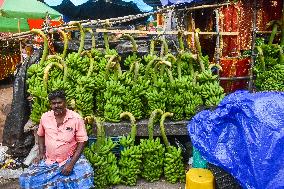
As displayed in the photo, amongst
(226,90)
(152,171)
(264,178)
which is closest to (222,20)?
(226,90)

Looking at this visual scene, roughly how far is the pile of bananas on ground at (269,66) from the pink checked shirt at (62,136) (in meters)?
3.86

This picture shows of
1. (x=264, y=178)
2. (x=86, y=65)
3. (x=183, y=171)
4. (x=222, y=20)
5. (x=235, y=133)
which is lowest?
(x=183, y=171)

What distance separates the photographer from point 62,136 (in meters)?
5.15

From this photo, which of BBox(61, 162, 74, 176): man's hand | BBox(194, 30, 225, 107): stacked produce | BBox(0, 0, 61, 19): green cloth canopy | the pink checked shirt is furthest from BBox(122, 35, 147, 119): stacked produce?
BBox(0, 0, 61, 19): green cloth canopy

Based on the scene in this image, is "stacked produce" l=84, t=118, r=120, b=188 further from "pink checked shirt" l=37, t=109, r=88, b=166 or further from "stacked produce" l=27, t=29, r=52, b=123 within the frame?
"stacked produce" l=27, t=29, r=52, b=123

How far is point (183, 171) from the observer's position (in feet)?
19.7

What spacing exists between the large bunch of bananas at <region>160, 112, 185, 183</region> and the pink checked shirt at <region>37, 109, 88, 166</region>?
1405mm

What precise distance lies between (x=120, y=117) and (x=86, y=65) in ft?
3.97

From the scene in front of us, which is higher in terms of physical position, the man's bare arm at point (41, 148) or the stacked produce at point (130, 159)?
the man's bare arm at point (41, 148)

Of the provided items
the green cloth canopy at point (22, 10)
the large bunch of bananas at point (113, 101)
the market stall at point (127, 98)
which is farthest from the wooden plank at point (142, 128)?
the green cloth canopy at point (22, 10)

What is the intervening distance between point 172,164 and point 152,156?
336 mm

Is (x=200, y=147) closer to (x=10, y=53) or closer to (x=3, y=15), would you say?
(x=3, y=15)

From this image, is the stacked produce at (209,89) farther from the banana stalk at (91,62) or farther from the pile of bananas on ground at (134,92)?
the banana stalk at (91,62)

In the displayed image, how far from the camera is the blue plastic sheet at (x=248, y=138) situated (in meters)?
3.76
